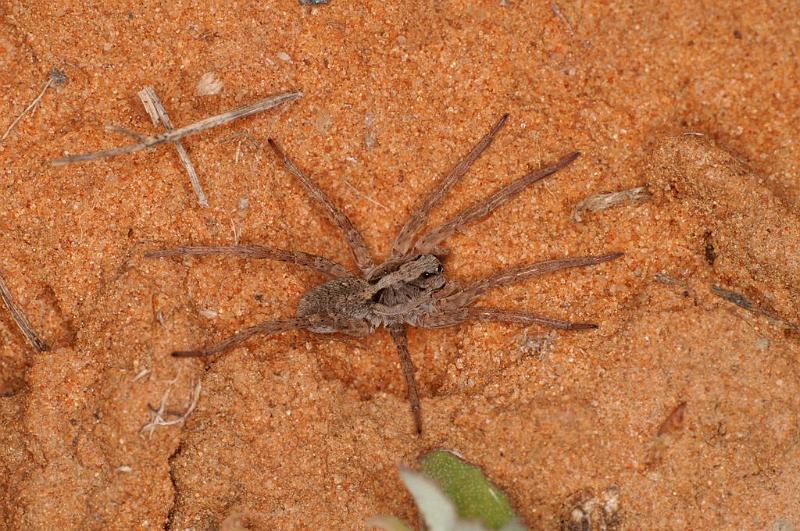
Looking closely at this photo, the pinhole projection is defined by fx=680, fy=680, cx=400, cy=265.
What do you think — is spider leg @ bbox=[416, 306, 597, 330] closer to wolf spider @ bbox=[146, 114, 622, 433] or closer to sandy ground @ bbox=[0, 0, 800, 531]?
wolf spider @ bbox=[146, 114, 622, 433]

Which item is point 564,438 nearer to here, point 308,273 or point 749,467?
point 749,467

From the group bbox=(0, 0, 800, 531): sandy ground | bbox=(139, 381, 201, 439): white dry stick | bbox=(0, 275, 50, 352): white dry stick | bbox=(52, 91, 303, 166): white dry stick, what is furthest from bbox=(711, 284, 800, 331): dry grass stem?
bbox=(0, 275, 50, 352): white dry stick

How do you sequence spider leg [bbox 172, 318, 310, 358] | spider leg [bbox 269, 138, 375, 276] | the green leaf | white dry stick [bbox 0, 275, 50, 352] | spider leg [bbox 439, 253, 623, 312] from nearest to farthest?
the green leaf < spider leg [bbox 172, 318, 310, 358] < white dry stick [bbox 0, 275, 50, 352] < spider leg [bbox 439, 253, 623, 312] < spider leg [bbox 269, 138, 375, 276]

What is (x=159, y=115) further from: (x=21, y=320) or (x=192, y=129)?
(x=21, y=320)

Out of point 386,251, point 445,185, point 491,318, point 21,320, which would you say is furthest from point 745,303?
point 21,320

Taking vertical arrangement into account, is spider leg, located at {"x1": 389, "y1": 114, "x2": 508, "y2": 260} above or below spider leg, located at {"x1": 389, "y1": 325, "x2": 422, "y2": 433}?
above

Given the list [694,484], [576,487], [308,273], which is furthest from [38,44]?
[694,484]
